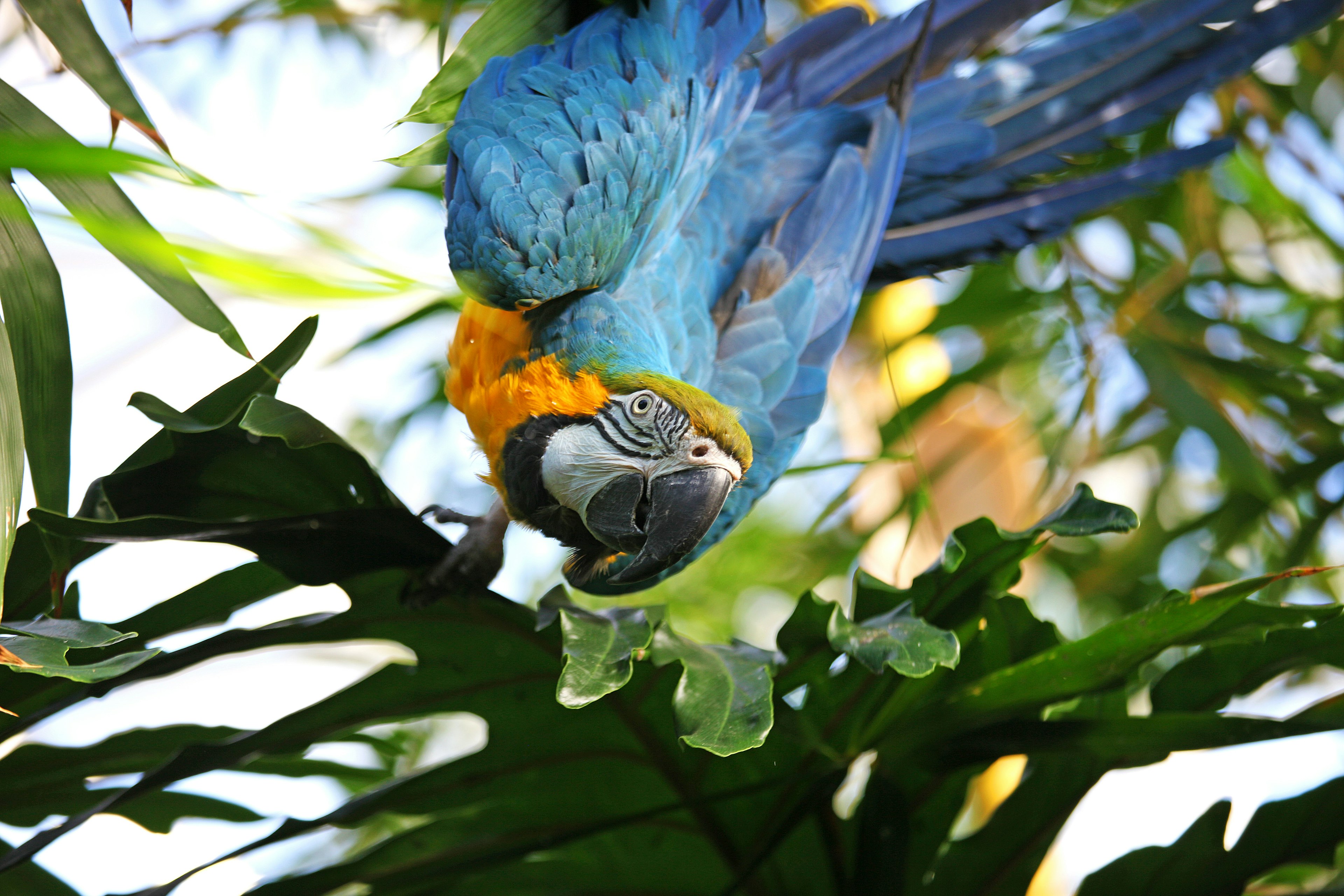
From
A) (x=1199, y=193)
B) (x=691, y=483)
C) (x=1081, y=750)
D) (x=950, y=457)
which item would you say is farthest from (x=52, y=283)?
(x=1199, y=193)

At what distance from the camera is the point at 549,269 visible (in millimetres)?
777

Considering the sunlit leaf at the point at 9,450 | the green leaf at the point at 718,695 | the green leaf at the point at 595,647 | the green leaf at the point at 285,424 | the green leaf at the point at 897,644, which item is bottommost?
the green leaf at the point at 897,644

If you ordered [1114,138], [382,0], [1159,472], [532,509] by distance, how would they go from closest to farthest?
[532,509] < [1114,138] < [382,0] < [1159,472]

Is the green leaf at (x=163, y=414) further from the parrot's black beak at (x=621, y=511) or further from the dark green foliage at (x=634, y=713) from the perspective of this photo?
the parrot's black beak at (x=621, y=511)

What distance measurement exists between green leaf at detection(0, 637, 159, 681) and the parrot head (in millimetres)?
387

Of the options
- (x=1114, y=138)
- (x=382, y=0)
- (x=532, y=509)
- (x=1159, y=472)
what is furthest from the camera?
(x=1159, y=472)

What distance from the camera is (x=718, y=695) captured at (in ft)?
1.81

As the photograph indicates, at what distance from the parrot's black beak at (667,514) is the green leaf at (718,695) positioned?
0.50 feet

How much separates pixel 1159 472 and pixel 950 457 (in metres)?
0.45

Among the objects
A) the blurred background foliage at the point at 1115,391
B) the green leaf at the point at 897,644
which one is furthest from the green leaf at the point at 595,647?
the blurred background foliage at the point at 1115,391

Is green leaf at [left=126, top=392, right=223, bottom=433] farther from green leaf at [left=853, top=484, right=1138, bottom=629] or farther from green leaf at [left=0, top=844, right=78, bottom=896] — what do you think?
green leaf at [left=853, top=484, right=1138, bottom=629]

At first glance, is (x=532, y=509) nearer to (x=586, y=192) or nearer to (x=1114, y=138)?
(x=586, y=192)

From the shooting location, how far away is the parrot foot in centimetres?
68

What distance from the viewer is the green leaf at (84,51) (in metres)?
0.56
